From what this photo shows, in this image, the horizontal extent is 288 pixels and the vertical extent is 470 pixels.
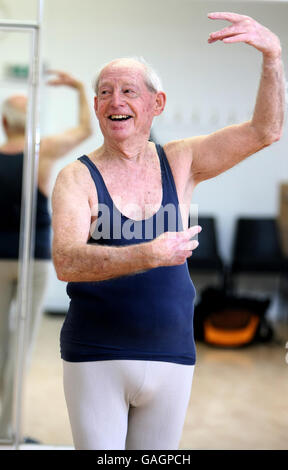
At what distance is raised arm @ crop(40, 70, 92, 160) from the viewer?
6.32 ft

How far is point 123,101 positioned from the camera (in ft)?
3.92

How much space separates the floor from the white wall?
1.33 ft

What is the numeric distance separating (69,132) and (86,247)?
1.22 metres

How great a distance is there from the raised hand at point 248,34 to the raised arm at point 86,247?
35 centimetres

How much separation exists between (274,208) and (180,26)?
2810 millimetres

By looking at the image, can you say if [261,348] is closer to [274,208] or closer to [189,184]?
[274,208]

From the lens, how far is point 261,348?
3.45 meters

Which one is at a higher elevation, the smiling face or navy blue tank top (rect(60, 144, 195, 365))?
the smiling face

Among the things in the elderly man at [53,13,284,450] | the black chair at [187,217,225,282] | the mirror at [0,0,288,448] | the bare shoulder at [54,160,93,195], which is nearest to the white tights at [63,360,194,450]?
the elderly man at [53,13,284,450]

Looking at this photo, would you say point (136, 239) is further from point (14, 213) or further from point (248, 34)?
point (14, 213)

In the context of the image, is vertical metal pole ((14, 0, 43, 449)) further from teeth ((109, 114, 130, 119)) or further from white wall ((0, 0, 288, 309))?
teeth ((109, 114, 130, 119))

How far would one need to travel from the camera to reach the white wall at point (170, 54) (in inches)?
65.2

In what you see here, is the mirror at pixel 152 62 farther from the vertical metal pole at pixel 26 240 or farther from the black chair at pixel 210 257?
the black chair at pixel 210 257

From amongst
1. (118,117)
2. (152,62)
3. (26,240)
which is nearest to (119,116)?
(118,117)
